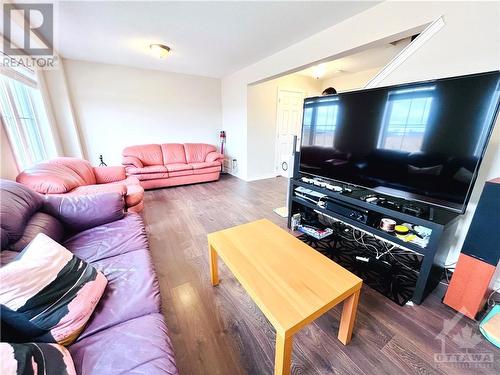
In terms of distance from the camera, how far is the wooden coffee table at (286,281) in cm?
90

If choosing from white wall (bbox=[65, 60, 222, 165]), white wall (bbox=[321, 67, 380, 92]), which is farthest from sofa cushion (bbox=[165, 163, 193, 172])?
white wall (bbox=[321, 67, 380, 92])

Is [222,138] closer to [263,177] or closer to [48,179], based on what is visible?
[263,177]

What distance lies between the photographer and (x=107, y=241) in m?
1.49

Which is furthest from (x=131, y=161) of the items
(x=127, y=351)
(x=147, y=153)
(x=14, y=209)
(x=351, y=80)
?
(x=351, y=80)

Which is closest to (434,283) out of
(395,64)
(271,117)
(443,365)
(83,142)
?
(443,365)

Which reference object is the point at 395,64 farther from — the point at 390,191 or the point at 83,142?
the point at 83,142

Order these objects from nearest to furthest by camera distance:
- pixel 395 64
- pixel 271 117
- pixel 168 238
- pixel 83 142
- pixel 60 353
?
1. pixel 60 353
2. pixel 395 64
3. pixel 168 238
4. pixel 83 142
5. pixel 271 117

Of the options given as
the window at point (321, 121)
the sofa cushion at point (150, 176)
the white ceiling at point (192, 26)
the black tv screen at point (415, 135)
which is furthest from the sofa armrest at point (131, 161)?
the black tv screen at point (415, 135)

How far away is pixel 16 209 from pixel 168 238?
129cm

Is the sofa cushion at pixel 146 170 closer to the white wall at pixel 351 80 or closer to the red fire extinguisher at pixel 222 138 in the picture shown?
the red fire extinguisher at pixel 222 138

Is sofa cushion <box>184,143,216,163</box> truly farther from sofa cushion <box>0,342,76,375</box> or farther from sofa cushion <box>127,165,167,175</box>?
sofa cushion <box>0,342,76,375</box>

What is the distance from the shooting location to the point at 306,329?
1.28 metres

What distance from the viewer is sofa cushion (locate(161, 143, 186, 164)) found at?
176 inches

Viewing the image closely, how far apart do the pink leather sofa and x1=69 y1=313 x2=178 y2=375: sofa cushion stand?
5.48ft
